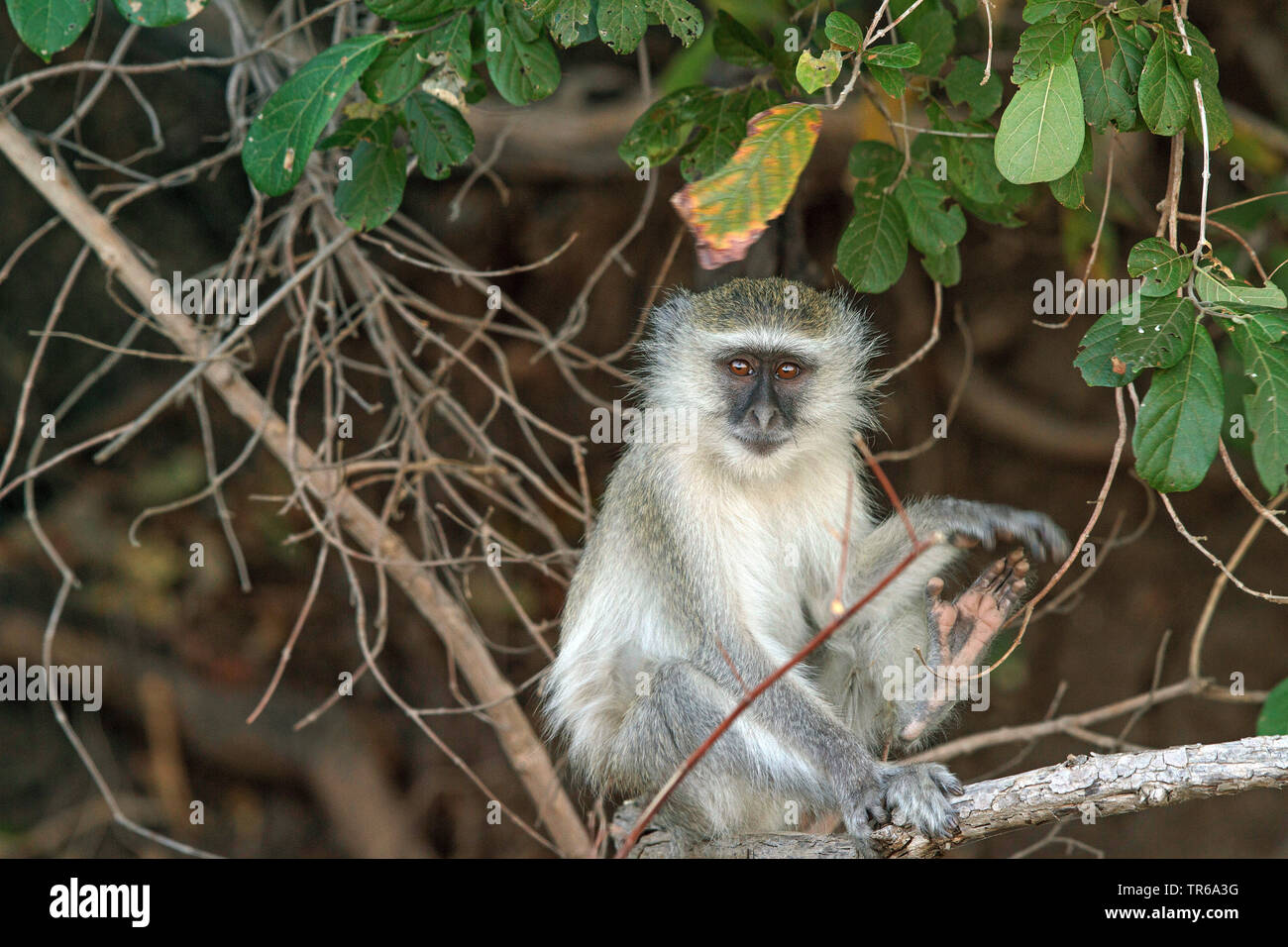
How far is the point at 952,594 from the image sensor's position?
3.90 meters

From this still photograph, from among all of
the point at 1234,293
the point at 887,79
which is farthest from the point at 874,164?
the point at 1234,293

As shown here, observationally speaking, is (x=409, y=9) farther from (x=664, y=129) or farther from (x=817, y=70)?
(x=817, y=70)

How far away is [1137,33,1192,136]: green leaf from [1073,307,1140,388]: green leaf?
0.42 meters

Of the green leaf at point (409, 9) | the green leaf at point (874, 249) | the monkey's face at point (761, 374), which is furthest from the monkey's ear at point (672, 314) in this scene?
the green leaf at point (409, 9)

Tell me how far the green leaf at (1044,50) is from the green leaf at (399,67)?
140 cm

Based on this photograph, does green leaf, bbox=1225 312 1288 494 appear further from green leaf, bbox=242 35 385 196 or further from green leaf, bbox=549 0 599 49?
green leaf, bbox=242 35 385 196

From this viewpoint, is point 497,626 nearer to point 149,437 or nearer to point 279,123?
point 149,437

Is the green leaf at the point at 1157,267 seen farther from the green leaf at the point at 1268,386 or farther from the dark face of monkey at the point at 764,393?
the dark face of monkey at the point at 764,393

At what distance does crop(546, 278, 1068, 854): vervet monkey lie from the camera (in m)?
3.45

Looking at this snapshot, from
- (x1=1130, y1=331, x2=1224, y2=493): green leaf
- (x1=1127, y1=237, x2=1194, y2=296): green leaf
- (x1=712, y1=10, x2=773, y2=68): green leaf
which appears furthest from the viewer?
(x1=712, y1=10, x2=773, y2=68): green leaf

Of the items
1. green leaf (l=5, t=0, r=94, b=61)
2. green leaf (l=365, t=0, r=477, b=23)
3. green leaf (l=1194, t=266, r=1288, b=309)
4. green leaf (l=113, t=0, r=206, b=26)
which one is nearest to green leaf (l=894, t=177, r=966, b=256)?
green leaf (l=1194, t=266, r=1288, b=309)

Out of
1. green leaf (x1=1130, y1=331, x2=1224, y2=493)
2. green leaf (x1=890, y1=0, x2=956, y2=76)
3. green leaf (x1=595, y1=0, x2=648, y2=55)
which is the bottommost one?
green leaf (x1=1130, y1=331, x2=1224, y2=493)
